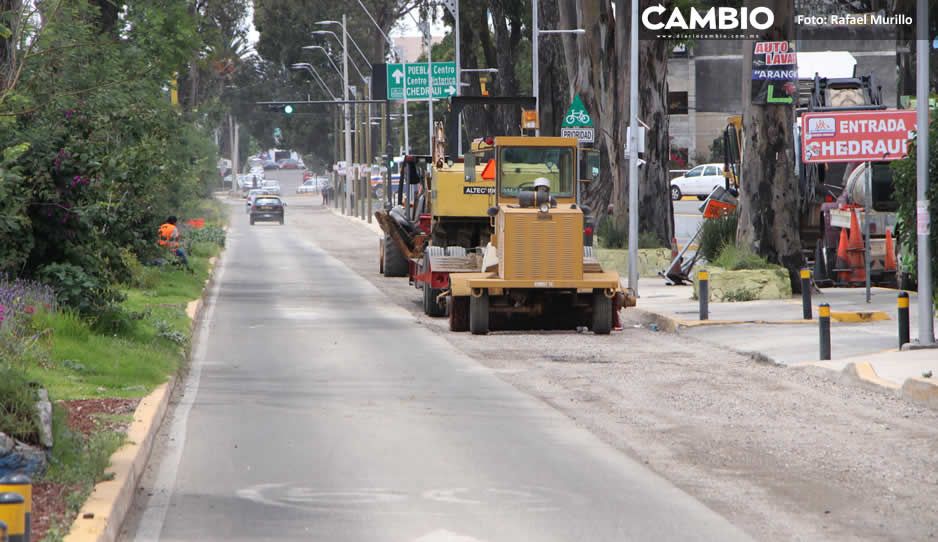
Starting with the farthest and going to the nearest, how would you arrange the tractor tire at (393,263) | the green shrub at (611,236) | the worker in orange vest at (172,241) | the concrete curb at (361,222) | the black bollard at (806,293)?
the concrete curb at (361,222) → the tractor tire at (393,263) → the green shrub at (611,236) → the worker in orange vest at (172,241) → the black bollard at (806,293)

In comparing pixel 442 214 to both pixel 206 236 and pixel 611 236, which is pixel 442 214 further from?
pixel 206 236

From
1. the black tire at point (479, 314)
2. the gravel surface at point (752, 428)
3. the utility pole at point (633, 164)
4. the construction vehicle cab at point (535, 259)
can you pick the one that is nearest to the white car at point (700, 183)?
the utility pole at point (633, 164)

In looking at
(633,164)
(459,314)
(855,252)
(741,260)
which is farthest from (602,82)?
(459,314)

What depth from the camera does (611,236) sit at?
1532 inches

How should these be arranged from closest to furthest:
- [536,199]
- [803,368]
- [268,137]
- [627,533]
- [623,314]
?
[627,533] → [803,368] → [536,199] → [623,314] → [268,137]

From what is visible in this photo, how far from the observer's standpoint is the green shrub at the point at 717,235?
30719 millimetres

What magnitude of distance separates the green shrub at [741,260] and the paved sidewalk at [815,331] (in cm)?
93

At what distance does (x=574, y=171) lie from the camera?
23969 mm

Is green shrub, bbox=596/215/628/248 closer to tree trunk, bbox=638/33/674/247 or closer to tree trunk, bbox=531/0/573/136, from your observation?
tree trunk, bbox=638/33/674/247

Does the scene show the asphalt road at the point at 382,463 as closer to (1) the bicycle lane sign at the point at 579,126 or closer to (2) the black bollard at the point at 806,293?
(2) the black bollard at the point at 806,293

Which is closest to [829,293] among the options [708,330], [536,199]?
[708,330]

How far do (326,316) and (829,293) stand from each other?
9367 mm

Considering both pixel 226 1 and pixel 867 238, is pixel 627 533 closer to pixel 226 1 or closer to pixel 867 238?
pixel 867 238

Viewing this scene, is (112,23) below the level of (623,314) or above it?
above
